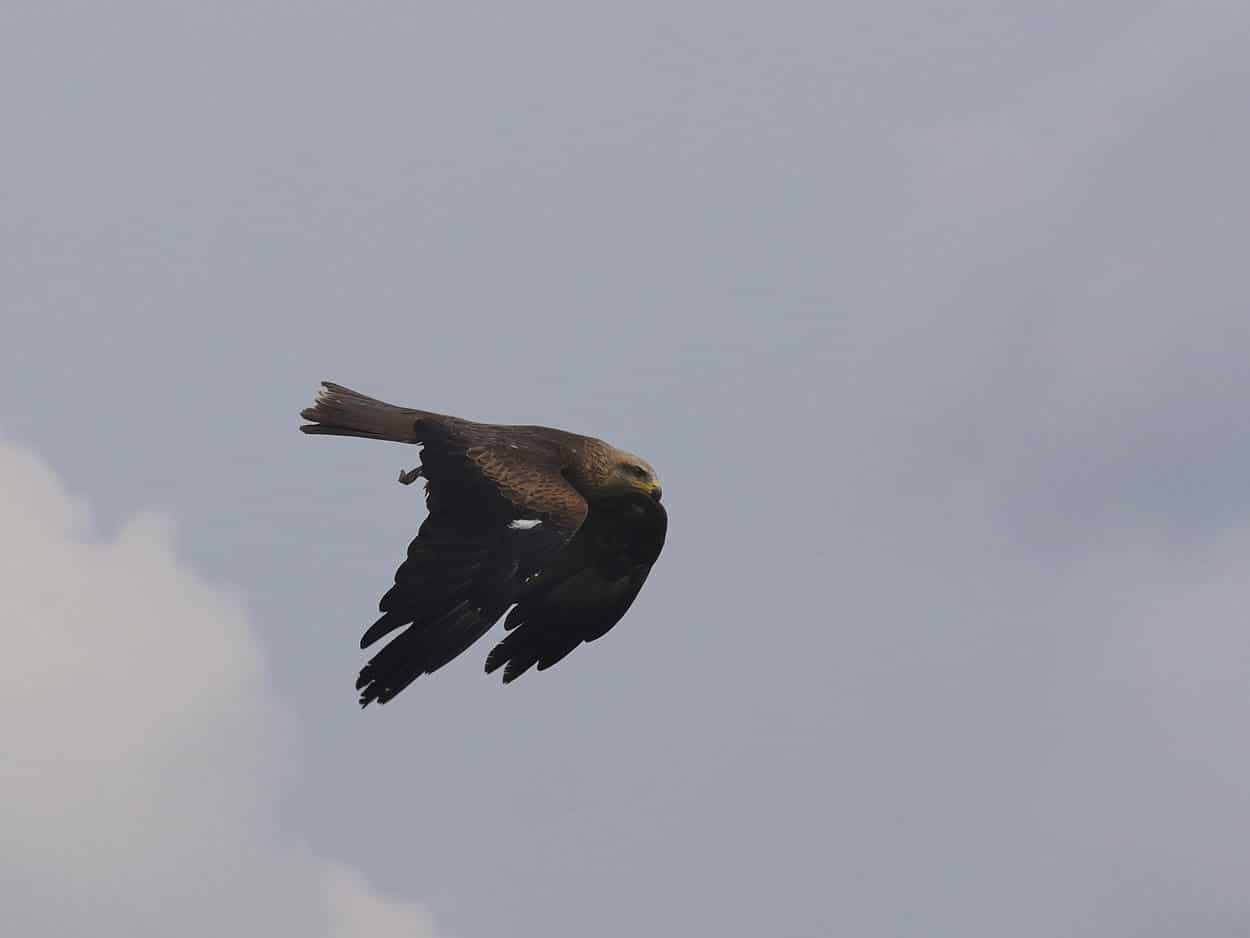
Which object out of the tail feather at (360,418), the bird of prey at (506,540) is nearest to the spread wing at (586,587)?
the bird of prey at (506,540)

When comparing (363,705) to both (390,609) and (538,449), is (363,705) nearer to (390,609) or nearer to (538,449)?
(390,609)

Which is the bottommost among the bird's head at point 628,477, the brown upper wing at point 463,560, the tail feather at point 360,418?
the brown upper wing at point 463,560

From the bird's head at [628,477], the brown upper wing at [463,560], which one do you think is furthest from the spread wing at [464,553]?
the bird's head at [628,477]

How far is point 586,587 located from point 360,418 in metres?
2.86

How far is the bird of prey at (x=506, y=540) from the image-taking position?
2150 centimetres

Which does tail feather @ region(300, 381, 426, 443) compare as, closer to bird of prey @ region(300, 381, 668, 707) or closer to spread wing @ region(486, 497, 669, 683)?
bird of prey @ region(300, 381, 668, 707)

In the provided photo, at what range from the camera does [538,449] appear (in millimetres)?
23250

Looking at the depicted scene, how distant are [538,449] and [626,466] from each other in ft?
4.15

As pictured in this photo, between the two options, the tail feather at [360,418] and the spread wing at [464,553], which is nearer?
the spread wing at [464,553]

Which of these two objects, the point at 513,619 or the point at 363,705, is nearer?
the point at 363,705

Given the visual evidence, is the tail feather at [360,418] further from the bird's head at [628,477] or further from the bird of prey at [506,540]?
the bird's head at [628,477]

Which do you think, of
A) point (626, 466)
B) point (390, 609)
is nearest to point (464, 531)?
point (390, 609)

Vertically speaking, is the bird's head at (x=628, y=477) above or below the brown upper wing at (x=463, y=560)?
above

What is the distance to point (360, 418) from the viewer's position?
23938 mm
